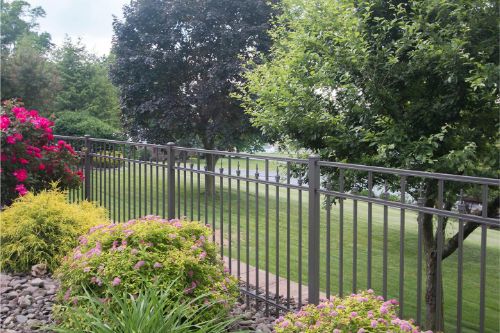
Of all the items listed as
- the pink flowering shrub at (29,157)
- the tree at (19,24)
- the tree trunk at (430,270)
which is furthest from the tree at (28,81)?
the tree trunk at (430,270)

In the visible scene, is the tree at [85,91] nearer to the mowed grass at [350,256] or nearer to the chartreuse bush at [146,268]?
the mowed grass at [350,256]

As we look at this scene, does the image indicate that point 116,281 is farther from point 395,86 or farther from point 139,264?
point 395,86

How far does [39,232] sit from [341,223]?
336 cm

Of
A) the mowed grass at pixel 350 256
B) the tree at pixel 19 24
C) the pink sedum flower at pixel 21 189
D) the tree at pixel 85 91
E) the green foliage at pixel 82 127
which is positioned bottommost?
the mowed grass at pixel 350 256

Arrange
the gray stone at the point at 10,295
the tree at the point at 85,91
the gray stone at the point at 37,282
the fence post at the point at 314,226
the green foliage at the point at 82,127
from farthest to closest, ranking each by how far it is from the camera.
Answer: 1. the tree at the point at 85,91
2. the green foliage at the point at 82,127
3. the gray stone at the point at 37,282
4. the gray stone at the point at 10,295
5. the fence post at the point at 314,226

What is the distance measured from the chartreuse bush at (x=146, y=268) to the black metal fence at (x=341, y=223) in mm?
534

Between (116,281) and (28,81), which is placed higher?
(28,81)

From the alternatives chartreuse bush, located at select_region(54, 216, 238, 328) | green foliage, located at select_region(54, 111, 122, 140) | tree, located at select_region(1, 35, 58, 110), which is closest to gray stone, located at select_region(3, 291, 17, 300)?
chartreuse bush, located at select_region(54, 216, 238, 328)

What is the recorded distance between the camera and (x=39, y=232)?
16.8ft

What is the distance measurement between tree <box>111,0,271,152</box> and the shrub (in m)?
7.35

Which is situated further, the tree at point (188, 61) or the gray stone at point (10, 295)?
the tree at point (188, 61)

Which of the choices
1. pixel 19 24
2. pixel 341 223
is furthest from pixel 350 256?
pixel 19 24

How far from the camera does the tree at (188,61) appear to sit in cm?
1230

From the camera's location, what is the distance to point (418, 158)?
466 cm
